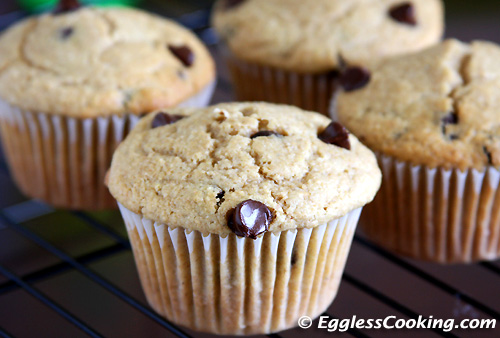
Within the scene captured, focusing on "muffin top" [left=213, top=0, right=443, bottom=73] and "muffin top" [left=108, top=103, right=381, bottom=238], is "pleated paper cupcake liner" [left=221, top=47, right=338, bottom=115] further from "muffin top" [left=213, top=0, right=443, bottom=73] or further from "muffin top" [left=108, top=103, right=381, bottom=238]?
"muffin top" [left=108, top=103, right=381, bottom=238]

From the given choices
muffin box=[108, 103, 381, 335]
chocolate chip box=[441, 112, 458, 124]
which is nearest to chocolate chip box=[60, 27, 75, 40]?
muffin box=[108, 103, 381, 335]

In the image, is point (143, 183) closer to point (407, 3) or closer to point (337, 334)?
point (337, 334)

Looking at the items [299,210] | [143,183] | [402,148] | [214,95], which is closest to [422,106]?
[402,148]

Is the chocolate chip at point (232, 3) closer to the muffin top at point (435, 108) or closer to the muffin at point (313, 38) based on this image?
the muffin at point (313, 38)

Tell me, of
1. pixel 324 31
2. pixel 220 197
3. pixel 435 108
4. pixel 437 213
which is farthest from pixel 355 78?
pixel 220 197

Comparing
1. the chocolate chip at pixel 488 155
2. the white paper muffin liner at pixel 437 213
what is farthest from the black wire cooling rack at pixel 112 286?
the chocolate chip at pixel 488 155

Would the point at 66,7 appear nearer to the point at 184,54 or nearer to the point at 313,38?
the point at 184,54

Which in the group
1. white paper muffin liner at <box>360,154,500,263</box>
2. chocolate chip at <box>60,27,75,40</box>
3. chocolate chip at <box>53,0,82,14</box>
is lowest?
white paper muffin liner at <box>360,154,500,263</box>
